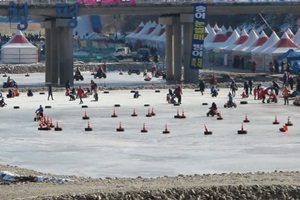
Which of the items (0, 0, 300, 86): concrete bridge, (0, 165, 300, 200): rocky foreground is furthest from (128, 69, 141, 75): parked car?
(0, 165, 300, 200): rocky foreground

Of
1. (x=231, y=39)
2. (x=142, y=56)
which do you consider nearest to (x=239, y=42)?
(x=231, y=39)

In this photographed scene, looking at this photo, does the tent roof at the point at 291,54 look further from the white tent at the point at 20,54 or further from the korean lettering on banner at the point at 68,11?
the white tent at the point at 20,54

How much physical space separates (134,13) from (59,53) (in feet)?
22.4

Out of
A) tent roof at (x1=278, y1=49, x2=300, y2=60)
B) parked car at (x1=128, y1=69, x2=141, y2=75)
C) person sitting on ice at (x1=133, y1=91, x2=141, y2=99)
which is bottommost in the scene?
person sitting on ice at (x1=133, y1=91, x2=141, y2=99)

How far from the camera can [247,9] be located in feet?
320

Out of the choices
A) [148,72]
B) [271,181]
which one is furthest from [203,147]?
[148,72]

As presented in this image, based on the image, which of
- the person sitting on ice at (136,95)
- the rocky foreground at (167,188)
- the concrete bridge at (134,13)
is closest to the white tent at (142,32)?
the concrete bridge at (134,13)

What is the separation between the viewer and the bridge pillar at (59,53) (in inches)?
3639

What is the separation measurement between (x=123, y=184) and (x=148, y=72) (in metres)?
72.5

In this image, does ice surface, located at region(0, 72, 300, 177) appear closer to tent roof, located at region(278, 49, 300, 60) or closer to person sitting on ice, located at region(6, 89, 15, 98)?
person sitting on ice, located at region(6, 89, 15, 98)

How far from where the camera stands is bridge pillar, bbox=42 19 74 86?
92438 millimetres

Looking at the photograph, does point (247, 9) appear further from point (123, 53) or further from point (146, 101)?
point (123, 53)

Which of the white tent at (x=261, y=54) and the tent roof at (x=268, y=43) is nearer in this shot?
the tent roof at (x=268, y=43)

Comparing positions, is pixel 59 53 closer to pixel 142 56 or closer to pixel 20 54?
pixel 20 54
